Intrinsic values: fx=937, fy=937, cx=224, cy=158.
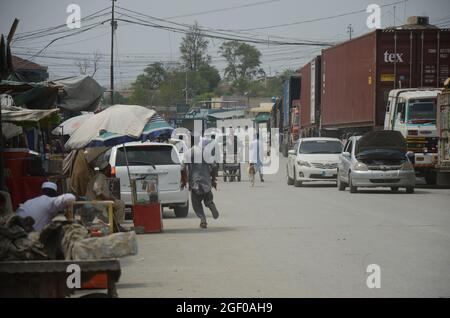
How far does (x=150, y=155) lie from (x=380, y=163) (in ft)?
32.0

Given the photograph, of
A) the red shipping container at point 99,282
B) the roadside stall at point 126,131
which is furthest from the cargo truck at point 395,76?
the red shipping container at point 99,282

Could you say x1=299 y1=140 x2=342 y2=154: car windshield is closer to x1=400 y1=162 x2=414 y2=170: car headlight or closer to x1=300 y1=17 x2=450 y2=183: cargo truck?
x1=300 y1=17 x2=450 y2=183: cargo truck

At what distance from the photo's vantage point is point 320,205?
77.8 feet

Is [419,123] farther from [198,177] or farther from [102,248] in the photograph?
[102,248]

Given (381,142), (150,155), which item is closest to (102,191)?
(150,155)

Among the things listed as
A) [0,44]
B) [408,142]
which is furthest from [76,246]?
[408,142]

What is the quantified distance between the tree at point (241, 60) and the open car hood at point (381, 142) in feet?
467

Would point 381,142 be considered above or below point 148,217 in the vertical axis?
above

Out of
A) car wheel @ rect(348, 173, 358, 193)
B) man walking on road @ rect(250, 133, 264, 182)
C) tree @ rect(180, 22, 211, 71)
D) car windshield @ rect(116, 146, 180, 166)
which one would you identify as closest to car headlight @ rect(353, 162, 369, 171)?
car wheel @ rect(348, 173, 358, 193)

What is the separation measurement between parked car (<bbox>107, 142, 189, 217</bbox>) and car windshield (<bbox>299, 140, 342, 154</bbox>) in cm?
1309

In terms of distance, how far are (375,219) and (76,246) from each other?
11.7 metres

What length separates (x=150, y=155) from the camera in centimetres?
2061

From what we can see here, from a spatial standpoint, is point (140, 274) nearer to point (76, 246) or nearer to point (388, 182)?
point (76, 246)

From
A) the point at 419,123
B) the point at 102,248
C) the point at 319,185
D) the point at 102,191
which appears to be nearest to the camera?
the point at 102,248
